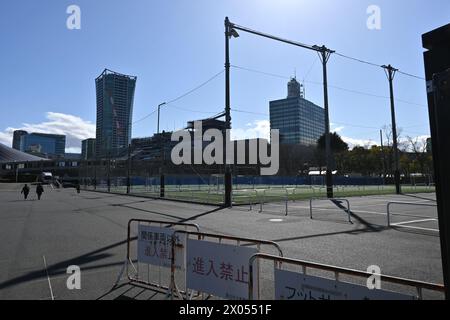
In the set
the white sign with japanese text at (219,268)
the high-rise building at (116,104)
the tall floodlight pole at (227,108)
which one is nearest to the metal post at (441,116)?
the white sign with japanese text at (219,268)

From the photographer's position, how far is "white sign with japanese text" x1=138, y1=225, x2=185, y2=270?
5711 millimetres

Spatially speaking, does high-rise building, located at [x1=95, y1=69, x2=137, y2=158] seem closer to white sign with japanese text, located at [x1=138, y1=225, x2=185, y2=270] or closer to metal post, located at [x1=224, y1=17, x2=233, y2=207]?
metal post, located at [x1=224, y1=17, x2=233, y2=207]

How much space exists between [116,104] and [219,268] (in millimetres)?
47282

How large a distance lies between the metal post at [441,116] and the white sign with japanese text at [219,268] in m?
2.37

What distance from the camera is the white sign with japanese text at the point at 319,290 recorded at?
3115 millimetres

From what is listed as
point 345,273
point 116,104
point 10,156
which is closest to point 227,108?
point 345,273

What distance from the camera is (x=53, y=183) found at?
10119cm

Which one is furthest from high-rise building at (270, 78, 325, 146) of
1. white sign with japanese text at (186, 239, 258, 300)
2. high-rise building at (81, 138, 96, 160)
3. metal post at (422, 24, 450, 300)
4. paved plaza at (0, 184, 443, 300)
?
high-rise building at (81, 138, 96, 160)

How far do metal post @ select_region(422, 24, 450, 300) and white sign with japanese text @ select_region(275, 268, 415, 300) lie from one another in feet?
2.30

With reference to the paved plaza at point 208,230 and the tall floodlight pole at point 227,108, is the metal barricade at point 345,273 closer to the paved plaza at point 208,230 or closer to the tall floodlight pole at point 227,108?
the paved plaza at point 208,230
